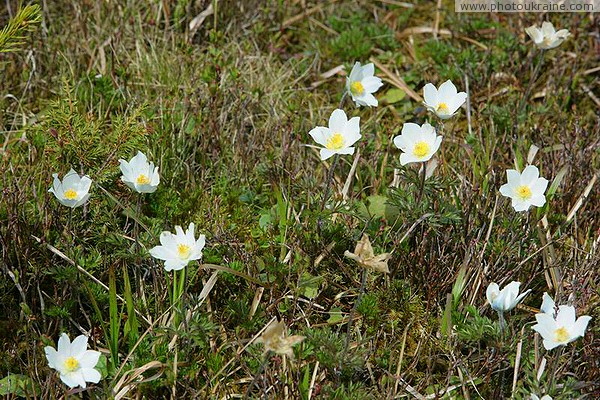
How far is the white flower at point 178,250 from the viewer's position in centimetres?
236

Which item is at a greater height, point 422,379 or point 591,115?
point 591,115

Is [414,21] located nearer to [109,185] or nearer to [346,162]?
[346,162]

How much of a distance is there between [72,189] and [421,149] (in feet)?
3.91

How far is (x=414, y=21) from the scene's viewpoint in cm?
423

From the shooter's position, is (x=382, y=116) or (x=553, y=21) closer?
(x=382, y=116)

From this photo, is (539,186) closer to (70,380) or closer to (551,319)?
(551,319)

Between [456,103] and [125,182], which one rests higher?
[456,103]

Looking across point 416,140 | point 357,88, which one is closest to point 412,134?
point 416,140

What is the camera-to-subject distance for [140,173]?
8.54 feet

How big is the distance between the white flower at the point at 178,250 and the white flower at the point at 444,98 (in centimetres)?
97

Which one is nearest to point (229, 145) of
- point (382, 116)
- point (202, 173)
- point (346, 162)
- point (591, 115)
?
point (202, 173)

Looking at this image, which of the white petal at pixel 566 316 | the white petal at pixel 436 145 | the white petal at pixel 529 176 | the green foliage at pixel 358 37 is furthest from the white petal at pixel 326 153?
the green foliage at pixel 358 37

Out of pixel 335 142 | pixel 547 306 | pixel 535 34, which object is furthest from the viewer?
pixel 535 34

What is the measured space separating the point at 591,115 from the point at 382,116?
1.00 meters
